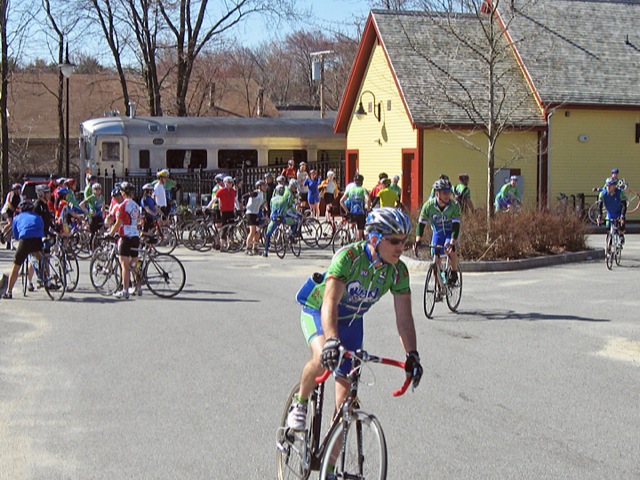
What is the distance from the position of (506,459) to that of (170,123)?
95.1 feet

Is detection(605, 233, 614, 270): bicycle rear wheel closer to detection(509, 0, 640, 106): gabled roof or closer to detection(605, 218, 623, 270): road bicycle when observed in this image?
detection(605, 218, 623, 270): road bicycle

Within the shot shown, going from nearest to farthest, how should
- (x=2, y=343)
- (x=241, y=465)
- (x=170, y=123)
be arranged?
(x=241, y=465)
(x=2, y=343)
(x=170, y=123)

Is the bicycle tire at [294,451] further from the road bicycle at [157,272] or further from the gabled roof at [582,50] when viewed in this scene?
the gabled roof at [582,50]

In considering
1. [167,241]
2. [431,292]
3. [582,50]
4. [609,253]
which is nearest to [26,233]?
[431,292]

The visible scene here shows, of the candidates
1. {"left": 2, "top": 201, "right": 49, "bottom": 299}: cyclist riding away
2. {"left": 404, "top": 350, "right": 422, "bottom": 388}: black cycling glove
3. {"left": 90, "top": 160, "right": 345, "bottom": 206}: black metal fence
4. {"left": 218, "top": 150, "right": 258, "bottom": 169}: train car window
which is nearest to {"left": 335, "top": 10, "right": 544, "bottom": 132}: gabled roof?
{"left": 90, "top": 160, "right": 345, "bottom": 206}: black metal fence

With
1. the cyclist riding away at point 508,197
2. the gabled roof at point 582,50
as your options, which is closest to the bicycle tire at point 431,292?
the cyclist riding away at point 508,197

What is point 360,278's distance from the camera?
527 centimetres

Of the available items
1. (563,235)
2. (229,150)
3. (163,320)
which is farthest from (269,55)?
(163,320)

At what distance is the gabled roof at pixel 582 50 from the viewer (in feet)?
99.7

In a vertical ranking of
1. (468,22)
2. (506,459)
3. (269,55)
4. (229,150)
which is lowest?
(506,459)

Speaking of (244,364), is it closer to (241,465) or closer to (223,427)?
(223,427)

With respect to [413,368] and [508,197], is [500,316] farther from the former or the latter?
[508,197]

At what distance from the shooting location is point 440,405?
7.97m

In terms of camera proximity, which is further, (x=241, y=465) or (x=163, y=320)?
(x=163, y=320)
